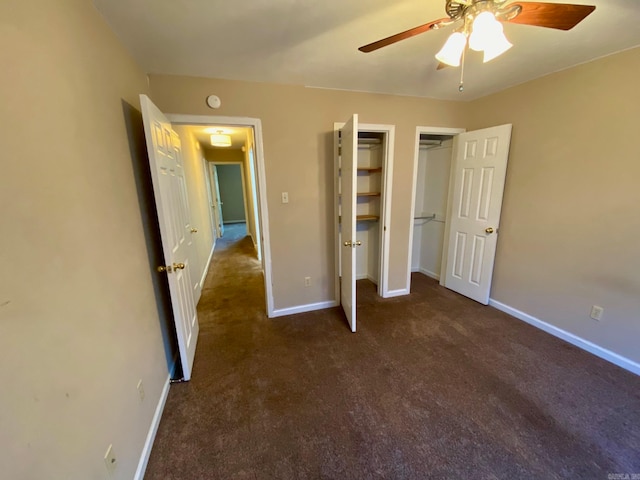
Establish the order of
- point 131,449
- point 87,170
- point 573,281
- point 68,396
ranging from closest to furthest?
point 68,396
point 87,170
point 131,449
point 573,281

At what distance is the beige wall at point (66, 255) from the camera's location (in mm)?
696

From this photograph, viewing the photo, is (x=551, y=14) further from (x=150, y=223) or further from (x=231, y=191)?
(x=231, y=191)

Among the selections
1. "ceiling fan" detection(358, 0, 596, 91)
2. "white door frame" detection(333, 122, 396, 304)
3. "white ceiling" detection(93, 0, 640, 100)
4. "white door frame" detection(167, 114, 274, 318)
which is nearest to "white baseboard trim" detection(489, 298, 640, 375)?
"white door frame" detection(333, 122, 396, 304)

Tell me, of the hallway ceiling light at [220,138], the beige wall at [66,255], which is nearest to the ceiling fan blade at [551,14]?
the beige wall at [66,255]

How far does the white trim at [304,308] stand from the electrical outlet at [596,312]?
2.25 m

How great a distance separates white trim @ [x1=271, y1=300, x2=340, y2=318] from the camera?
2.81 metres

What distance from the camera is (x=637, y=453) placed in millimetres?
1359

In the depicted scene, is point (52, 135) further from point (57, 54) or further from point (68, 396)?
point (68, 396)

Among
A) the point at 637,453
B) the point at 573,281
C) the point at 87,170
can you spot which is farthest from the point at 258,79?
the point at 637,453

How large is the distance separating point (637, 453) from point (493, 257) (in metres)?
1.76

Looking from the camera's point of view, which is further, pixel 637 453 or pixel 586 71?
pixel 586 71

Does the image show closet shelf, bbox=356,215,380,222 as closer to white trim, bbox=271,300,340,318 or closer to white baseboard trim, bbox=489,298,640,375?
white trim, bbox=271,300,340,318

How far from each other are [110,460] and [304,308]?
1972 mm

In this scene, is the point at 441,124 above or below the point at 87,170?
above
